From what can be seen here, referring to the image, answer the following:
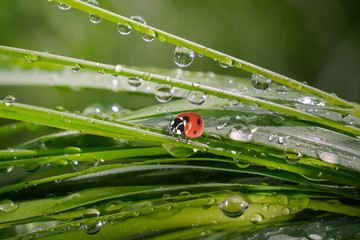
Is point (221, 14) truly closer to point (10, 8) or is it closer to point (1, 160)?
point (10, 8)

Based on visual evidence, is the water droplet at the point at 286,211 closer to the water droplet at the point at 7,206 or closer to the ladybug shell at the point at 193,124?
the ladybug shell at the point at 193,124

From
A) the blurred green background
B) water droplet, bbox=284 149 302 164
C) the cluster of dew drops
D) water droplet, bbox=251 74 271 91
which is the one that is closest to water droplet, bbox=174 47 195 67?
the cluster of dew drops

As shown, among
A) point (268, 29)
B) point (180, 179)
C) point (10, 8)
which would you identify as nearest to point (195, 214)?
point (180, 179)

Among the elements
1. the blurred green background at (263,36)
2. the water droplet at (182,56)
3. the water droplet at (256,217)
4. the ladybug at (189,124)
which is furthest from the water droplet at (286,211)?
the blurred green background at (263,36)

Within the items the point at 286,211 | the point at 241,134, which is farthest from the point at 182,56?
the point at 286,211

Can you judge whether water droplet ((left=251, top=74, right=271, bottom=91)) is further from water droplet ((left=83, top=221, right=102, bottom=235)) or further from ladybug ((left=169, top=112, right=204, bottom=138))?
water droplet ((left=83, top=221, right=102, bottom=235))
